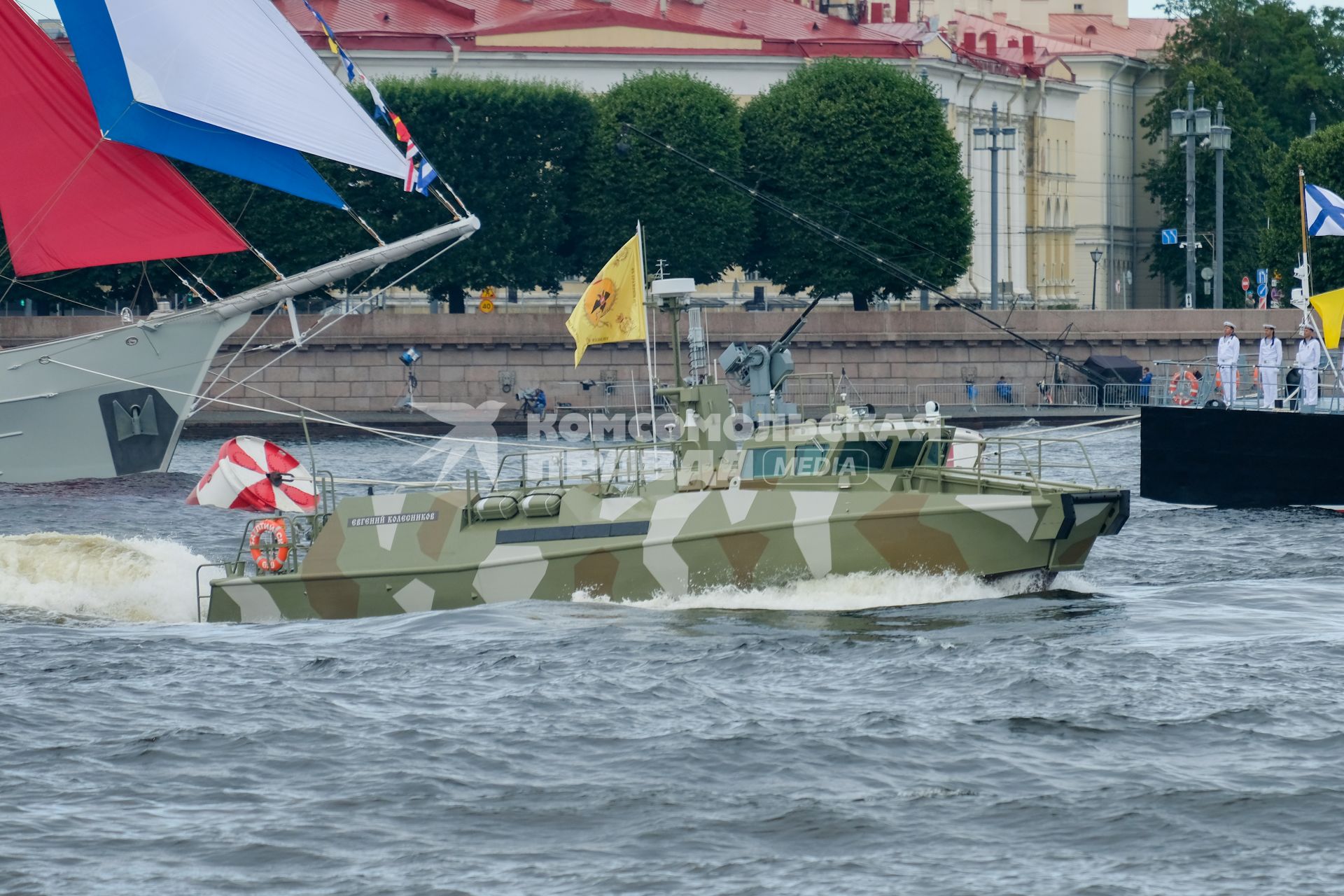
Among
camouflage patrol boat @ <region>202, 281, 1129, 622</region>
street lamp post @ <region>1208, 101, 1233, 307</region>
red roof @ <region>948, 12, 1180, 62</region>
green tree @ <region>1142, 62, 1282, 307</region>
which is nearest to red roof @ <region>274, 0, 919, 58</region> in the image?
green tree @ <region>1142, 62, 1282, 307</region>

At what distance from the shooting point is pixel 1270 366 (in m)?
34.5

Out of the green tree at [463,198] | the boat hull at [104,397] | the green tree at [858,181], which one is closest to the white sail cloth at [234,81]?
the boat hull at [104,397]

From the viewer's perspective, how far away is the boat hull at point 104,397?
44438 mm

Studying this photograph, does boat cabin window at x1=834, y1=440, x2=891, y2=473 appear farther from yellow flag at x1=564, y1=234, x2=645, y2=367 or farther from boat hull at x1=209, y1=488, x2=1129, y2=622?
yellow flag at x1=564, y1=234, x2=645, y2=367

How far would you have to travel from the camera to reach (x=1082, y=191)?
403 feet

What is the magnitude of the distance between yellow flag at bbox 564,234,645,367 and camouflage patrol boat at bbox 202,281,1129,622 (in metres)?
2.01

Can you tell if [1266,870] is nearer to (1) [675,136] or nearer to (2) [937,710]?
(2) [937,710]

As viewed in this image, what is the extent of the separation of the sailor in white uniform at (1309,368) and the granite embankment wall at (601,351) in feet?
108

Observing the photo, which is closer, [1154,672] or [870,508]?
[1154,672]

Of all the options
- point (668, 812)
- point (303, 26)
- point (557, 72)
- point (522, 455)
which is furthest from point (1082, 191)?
point (668, 812)

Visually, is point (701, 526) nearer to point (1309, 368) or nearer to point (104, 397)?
point (1309, 368)

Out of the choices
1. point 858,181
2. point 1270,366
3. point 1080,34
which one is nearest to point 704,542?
point 1270,366

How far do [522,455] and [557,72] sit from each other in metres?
65.9

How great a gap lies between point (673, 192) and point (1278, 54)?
50887 mm
